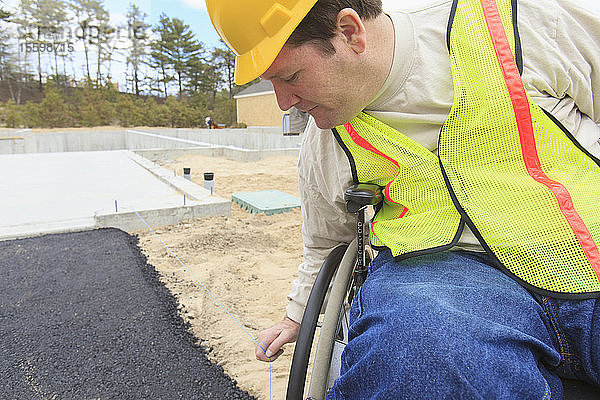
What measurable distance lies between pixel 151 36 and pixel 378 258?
1516 inches

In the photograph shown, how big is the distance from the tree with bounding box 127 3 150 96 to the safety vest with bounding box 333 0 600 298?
3721cm

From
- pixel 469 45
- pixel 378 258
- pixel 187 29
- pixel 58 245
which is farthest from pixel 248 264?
pixel 187 29

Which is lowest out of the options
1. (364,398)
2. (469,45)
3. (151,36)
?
(364,398)

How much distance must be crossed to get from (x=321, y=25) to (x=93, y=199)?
4.72 m

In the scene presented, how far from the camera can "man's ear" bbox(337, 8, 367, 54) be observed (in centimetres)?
86

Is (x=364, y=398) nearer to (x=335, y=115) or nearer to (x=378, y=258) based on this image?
(x=378, y=258)

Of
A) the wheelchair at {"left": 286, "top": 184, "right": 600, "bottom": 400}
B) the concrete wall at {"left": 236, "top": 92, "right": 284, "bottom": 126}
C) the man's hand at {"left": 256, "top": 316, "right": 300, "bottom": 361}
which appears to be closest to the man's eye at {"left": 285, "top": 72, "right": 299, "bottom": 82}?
the wheelchair at {"left": 286, "top": 184, "right": 600, "bottom": 400}

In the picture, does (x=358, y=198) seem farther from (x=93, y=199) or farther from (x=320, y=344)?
(x=93, y=199)

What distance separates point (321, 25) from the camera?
86 cm

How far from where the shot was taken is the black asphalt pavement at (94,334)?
183cm

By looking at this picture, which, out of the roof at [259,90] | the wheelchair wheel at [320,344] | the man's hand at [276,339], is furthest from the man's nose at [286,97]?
the roof at [259,90]

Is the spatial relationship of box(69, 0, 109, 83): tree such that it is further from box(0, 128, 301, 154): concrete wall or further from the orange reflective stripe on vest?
the orange reflective stripe on vest

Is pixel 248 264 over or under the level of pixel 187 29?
under

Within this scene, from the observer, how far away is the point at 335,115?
0.95 m
